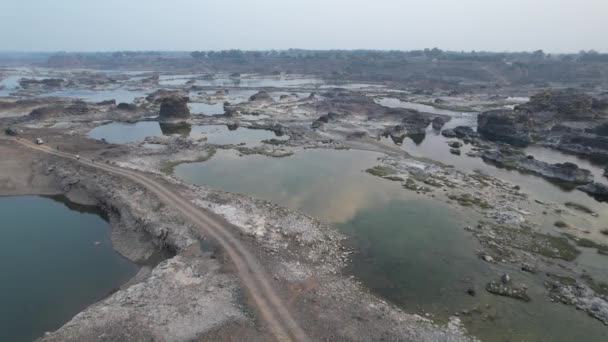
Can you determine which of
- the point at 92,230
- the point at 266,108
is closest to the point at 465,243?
the point at 92,230

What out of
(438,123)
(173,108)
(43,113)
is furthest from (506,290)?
(43,113)

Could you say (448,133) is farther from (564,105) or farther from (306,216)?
(306,216)

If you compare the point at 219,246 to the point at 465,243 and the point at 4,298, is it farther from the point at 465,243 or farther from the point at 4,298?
the point at 465,243

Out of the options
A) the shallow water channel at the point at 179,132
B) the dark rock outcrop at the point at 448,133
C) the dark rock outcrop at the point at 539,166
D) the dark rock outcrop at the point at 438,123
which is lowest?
the dark rock outcrop at the point at 539,166

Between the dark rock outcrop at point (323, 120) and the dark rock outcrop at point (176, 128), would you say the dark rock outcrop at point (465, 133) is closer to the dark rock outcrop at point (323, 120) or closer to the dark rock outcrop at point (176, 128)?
the dark rock outcrop at point (323, 120)

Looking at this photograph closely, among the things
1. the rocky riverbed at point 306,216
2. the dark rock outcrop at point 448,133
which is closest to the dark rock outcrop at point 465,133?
the rocky riverbed at point 306,216

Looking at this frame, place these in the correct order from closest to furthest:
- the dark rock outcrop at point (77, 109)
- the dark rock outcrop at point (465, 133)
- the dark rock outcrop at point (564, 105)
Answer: the dark rock outcrop at point (465, 133), the dark rock outcrop at point (564, 105), the dark rock outcrop at point (77, 109)
